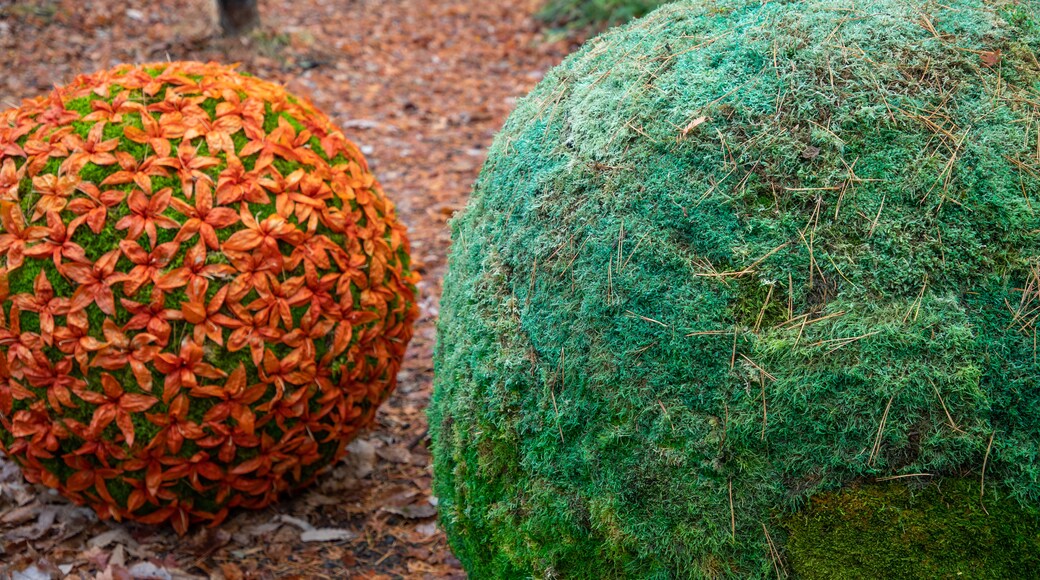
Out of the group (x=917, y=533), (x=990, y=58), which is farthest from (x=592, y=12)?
(x=917, y=533)

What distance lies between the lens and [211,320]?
2.61 m

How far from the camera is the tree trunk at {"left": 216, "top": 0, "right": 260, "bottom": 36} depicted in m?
7.63

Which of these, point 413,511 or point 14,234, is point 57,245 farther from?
point 413,511

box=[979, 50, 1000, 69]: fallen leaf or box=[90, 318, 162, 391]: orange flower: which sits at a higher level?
box=[979, 50, 1000, 69]: fallen leaf

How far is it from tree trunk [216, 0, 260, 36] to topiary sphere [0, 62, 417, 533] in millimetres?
5091

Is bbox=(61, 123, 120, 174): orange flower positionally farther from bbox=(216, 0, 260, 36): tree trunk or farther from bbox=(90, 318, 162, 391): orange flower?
bbox=(216, 0, 260, 36): tree trunk

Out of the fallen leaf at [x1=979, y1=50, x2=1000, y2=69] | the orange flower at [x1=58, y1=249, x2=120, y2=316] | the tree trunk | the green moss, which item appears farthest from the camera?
the tree trunk

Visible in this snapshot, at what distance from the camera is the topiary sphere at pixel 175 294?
102 inches

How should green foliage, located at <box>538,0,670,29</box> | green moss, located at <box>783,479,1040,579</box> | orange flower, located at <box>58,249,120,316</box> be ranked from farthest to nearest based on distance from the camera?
1. green foliage, located at <box>538,0,670,29</box>
2. orange flower, located at <box>58,249,120,316</box>
3. green moss, located at <box>783,479,1040,579</box>

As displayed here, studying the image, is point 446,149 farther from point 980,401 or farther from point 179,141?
point 980,401

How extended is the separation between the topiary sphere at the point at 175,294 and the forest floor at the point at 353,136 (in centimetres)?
20

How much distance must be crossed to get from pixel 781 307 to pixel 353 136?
531 cm

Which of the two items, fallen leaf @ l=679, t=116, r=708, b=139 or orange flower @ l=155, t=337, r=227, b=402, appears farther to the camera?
orange flower @ l=155, t=337, r=227, b=402

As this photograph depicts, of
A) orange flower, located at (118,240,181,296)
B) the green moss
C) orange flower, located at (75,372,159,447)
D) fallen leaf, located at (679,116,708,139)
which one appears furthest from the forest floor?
fallen leaf, located at (679,116,708,139)
